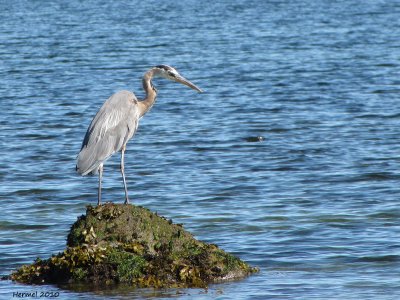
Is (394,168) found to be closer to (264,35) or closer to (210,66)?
(210,66)

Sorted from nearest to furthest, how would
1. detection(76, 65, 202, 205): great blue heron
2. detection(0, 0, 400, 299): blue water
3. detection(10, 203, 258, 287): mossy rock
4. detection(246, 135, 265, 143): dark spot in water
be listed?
detection(10, 203, 258, 287): mossy rock
detection(76, 65, 202, 205): great blue heron
detection(0, 0, 400, 299): blue water
detection(246, 135, 265, 143): dark spot in water

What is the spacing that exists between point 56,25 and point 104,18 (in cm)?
396

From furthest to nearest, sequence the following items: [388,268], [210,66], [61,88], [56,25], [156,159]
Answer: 1. [56,25]
2. [210,66]
3. [61,88]
4. [156,159]
5. [388,268]

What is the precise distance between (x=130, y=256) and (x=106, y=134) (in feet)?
5.98

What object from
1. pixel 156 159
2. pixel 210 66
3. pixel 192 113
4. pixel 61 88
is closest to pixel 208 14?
pixel 210 66

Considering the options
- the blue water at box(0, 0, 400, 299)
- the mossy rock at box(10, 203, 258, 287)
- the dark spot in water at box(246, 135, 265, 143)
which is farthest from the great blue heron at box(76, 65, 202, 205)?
the dark spot in water at box(246, 135, 265, 143)

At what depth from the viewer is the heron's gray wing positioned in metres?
10.9

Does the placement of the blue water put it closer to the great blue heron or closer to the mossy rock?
the mossy rock

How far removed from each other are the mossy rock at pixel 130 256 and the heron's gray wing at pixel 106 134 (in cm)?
116

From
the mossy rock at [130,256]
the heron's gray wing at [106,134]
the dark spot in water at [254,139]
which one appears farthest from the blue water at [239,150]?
the heron's gray wing at [106,134]

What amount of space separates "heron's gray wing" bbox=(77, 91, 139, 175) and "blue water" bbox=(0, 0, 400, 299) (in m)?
1.28

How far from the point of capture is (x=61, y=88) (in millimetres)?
25781

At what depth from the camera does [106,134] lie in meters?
10.9

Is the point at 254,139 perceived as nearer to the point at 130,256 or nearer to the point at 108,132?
the point at 108,132
